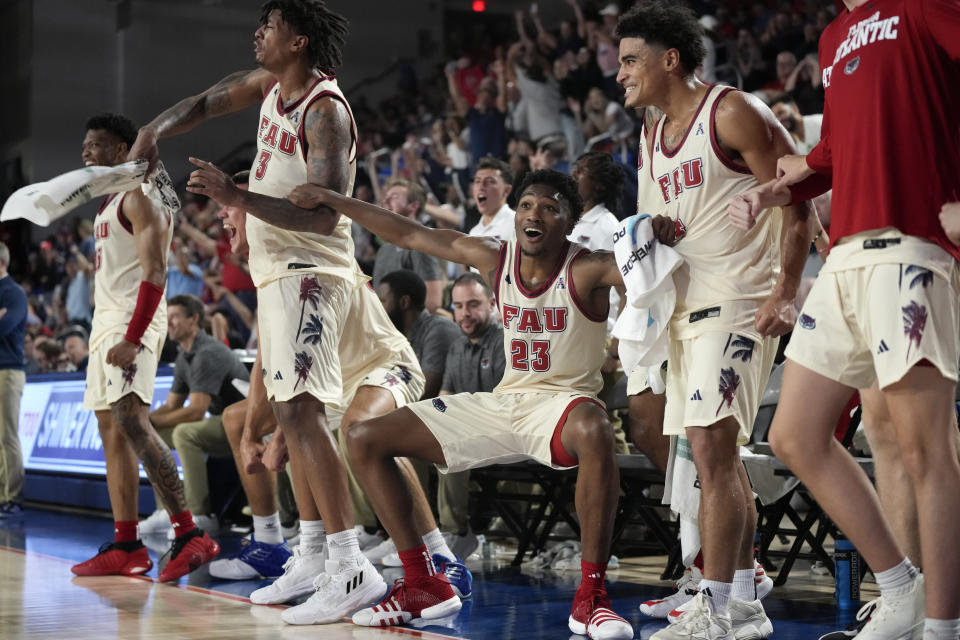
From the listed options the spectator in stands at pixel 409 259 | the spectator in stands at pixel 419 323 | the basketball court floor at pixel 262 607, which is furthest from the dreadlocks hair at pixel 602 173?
the basketball court floor at pixel 262 607

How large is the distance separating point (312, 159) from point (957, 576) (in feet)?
9.40

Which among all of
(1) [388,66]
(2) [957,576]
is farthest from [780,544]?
(1) [388,66]

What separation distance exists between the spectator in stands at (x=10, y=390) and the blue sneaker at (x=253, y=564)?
13.3ft

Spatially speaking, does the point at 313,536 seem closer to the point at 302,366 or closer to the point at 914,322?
the point at 302,366

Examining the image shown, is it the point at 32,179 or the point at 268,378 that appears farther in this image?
the point at 32,179

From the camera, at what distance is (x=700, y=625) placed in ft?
11.6

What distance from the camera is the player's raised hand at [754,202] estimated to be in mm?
3295

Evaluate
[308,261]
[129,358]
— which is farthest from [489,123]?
[308,261]

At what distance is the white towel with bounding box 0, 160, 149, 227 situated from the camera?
4.00 m

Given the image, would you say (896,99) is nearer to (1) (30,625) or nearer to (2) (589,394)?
(2) (589,394)

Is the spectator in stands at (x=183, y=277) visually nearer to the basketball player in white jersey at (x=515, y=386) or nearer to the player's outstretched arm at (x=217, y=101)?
the player's outstretched arm at (x=217, y=101)

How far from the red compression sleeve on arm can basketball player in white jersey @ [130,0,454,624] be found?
1072 millimetres

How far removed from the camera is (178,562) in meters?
5.60

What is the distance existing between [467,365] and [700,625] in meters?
3.06
